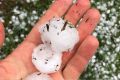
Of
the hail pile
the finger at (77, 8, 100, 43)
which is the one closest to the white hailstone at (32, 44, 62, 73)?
the hail pile

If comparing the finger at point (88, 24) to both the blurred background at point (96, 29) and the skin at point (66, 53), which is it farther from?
the blurred background at point (96, 29)

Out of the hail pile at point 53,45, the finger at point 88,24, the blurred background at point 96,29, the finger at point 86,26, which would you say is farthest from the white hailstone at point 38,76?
the blurred background at point 96,29

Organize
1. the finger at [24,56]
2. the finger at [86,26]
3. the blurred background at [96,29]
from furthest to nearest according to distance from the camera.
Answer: the blurred background at [96,29], the finger at [86,26], the finger at [24,56]

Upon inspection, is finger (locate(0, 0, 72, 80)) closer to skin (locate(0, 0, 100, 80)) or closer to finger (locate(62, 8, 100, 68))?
skin (locate(0, 0, 100, 80))

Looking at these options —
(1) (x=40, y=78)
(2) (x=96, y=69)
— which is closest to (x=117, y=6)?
(2) (x=96, y=69)

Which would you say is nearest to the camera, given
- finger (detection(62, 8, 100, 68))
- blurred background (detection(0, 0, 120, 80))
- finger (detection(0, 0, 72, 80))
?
finger (detection(0, 0, 72, 80))

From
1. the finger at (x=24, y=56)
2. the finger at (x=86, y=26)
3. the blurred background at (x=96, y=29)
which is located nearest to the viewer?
the finger at (x=24, y=56)
